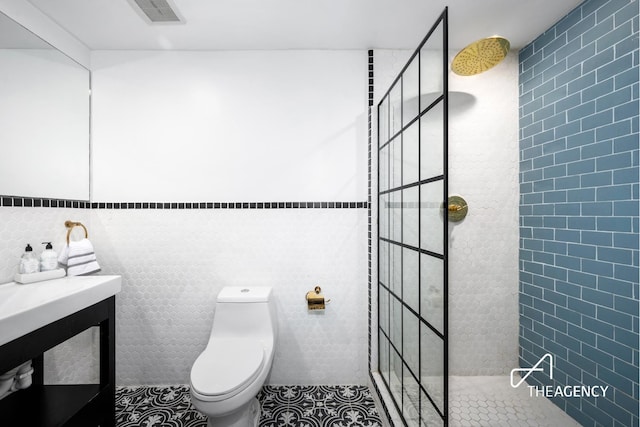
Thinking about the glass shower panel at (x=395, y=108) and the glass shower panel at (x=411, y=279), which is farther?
the glass shower panel at (x=395, y=108)

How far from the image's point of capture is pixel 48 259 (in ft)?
5.31

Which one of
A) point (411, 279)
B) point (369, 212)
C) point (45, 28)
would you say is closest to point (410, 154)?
point (411, 279)

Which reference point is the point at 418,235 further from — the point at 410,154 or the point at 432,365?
the point at 432,365

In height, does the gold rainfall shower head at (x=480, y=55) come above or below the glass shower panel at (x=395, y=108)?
above

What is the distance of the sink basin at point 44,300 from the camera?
106 centimetres

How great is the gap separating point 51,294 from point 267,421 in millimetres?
1318

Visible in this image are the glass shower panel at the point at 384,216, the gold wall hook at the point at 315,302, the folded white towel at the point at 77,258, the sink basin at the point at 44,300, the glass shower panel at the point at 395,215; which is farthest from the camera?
the gold wall hook at the point at 315,302

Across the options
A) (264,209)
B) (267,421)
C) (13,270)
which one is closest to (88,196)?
(13,270)

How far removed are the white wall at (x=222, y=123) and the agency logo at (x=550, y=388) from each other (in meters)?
1.69

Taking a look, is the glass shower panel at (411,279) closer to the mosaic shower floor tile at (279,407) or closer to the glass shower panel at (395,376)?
the glass shower panel at (395,376)

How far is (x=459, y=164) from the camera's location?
2035 mm

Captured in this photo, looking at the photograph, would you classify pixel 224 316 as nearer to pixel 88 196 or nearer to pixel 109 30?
pixel 88 196

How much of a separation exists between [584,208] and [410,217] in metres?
1.00

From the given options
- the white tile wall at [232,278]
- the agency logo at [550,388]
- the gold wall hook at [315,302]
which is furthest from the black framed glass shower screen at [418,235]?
the agency logo at [550,388]
